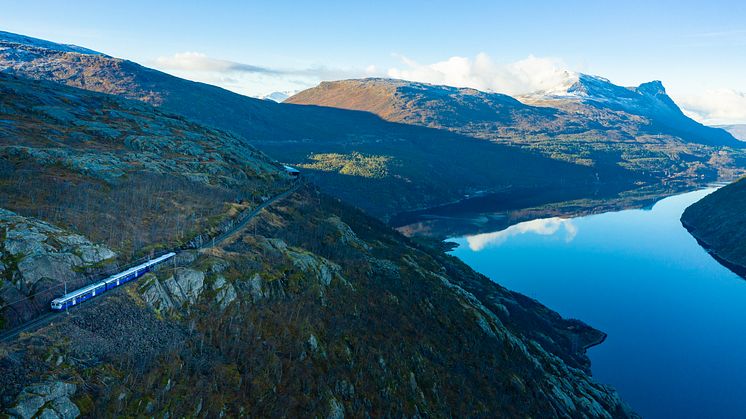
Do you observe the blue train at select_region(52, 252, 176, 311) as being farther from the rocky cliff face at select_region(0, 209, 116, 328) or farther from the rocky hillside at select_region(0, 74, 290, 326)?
the rocky hillside at select_region(0, 74, 290, 326)

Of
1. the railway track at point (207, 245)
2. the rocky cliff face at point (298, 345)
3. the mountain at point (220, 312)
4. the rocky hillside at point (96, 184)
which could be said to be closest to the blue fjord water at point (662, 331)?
the mountain at point (220, 312)

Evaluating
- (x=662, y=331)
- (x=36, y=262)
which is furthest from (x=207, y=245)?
(x=662, y=331)

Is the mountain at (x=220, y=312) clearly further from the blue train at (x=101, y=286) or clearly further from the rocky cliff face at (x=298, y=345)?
the blue train at (x=101, y=286)

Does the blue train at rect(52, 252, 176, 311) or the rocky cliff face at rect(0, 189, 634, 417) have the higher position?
the blue train at rect(52, 252, 176, 311)

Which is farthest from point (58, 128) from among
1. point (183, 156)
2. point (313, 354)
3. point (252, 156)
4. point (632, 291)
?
point (632, 291)

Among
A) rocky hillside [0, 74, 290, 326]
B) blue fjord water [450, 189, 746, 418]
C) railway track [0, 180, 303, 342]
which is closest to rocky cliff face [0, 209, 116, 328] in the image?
rocky hillside [0, 74, 290, 326]
